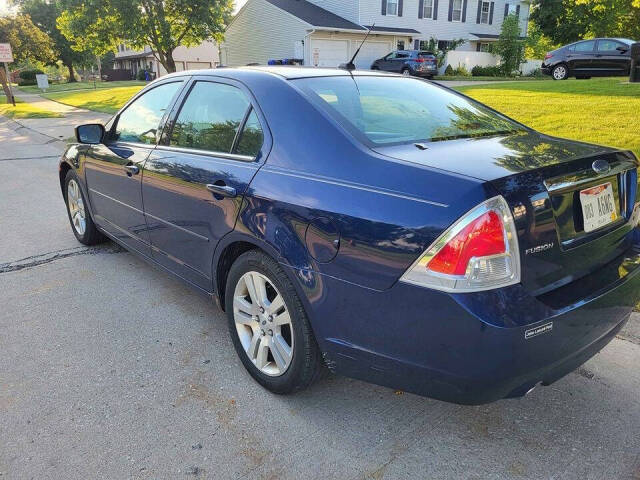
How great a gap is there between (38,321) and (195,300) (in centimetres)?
107

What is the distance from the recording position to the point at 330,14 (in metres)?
31.5

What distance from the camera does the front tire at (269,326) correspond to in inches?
93.8

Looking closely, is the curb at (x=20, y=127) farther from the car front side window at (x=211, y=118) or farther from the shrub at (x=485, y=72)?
the shrub at (x=485, y=72)

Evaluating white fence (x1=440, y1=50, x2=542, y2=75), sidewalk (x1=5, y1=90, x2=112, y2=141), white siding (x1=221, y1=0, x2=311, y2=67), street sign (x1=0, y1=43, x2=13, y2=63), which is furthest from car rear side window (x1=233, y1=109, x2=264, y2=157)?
white fence (x1=440, y1=50, x2=542, y2=75)

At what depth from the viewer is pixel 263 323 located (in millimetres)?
2648

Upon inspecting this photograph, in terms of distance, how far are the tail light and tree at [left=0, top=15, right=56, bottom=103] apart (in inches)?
1099

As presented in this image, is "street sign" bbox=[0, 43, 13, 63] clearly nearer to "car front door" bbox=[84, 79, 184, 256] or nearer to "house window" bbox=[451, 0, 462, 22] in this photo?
"car front door" bbox=[84, 79, 184, 256]

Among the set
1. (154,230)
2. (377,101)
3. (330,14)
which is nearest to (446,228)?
(377,101)

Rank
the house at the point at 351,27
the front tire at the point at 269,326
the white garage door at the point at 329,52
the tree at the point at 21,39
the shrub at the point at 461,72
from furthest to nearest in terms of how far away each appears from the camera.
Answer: the shrub at the point at 461,72 < the house at the point at 351,27 < the white garage door at the point at 329,52 < the tree at the point at 21,39 < the front tire at the point at 269,326

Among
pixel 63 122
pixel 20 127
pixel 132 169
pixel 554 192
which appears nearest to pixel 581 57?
pixel 63 122

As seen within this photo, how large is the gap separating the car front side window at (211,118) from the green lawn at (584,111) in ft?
18.8

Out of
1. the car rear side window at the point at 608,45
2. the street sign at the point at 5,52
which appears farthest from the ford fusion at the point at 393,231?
the street sign at the point at 5,52

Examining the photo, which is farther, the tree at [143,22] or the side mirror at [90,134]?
the tree at [143,22]

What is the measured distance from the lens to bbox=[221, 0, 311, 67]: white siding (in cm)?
2991
